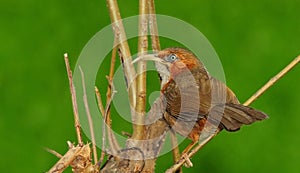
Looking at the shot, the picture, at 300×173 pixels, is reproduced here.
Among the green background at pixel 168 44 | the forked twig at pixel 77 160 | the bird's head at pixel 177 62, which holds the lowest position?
the forked twig at pixel 77 160

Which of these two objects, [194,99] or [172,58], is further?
[172,58]

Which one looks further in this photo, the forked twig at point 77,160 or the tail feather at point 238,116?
the tail feather at point 238,116

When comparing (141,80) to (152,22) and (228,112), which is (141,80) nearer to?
(152,22)

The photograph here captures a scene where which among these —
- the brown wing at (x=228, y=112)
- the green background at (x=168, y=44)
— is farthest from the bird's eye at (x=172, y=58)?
the green background at (x=168, y=44)

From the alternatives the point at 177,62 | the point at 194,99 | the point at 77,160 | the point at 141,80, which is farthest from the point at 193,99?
the point at 77,160

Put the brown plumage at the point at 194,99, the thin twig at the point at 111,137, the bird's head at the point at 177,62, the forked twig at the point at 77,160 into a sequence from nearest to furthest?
the forked twig at the point at 77,160
the thin twig at the point at 111,137
the brown plumage at the point at 194,99
the bird's head at the point at 177,62

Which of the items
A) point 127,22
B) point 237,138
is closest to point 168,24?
point 127,22

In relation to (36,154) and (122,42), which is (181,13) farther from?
(122,42)

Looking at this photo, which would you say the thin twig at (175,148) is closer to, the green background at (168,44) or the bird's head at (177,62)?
the bird's head at (177,62)
